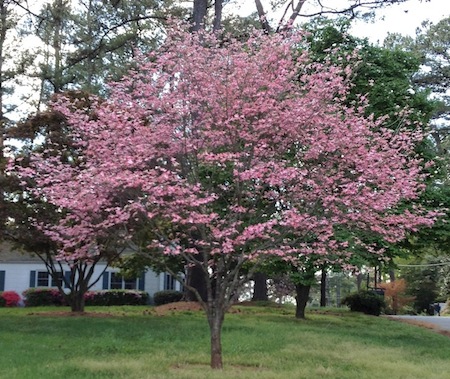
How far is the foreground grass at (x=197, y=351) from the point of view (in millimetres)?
7984

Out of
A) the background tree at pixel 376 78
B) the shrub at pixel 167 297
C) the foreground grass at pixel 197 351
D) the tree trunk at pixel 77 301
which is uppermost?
the background tree at pixel 376 78

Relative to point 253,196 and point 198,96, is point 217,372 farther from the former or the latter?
point 198,96

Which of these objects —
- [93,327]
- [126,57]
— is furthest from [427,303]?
[93,327]

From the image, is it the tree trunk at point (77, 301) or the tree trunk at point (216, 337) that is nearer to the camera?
the tree trunk at point (216, 337)

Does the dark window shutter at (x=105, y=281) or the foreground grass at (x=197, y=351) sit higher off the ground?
the dark window shutter at (x=105, y=281)

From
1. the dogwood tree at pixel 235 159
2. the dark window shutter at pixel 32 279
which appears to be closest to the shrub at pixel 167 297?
the dark window shutter at pixel 32 279

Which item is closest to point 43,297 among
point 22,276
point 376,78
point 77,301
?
point 22,276

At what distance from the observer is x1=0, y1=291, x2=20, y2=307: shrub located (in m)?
26.6

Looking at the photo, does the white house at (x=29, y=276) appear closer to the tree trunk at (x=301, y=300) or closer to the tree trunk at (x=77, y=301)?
the tree trunk at (x=77, y=301)

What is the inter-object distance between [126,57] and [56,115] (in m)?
10.9

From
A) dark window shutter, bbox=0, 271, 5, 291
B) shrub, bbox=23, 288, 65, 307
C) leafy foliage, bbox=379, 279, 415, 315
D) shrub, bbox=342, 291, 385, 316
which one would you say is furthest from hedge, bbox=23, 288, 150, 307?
leafy foliage, bbox=379, 279, 415, 315

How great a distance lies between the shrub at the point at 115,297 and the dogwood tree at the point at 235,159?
19.5 meters

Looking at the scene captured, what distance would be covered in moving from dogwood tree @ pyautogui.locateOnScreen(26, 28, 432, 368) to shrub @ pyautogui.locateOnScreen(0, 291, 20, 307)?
19971 millimetres

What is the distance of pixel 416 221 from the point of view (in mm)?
8531
